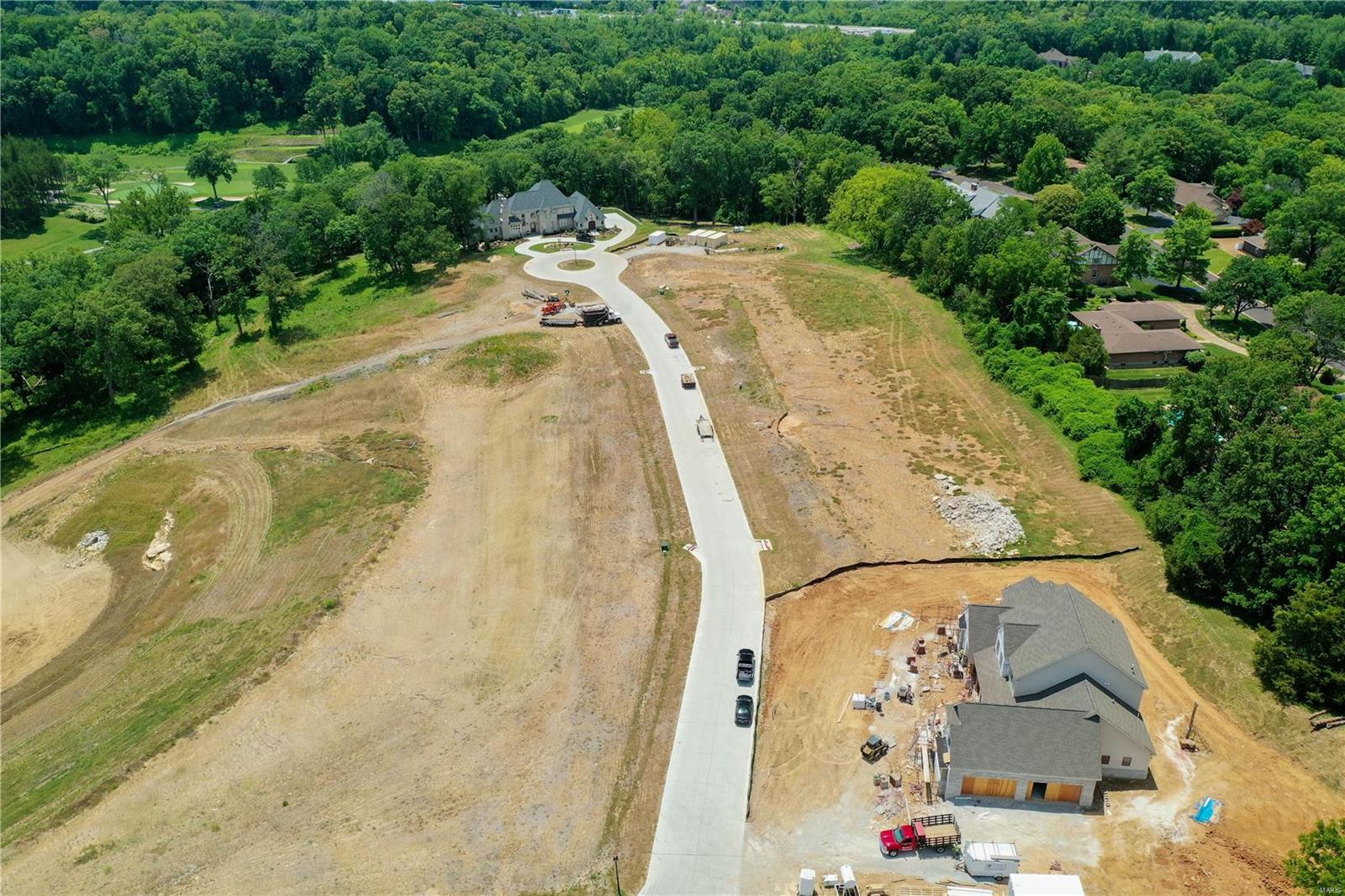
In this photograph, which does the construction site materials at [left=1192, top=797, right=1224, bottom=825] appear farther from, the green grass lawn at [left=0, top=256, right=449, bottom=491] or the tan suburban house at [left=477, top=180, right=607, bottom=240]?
the tan suburban house at [left=477, top=180, right=607, bottom=240]

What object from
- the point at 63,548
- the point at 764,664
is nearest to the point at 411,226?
the point at 63,548

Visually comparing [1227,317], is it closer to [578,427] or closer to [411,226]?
[578,427]

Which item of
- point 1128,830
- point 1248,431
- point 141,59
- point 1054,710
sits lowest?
point 1128,830

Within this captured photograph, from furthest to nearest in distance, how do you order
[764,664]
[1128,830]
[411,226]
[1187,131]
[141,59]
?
[141,59], [1187,131], [411,226], [764,664], [1128,830]

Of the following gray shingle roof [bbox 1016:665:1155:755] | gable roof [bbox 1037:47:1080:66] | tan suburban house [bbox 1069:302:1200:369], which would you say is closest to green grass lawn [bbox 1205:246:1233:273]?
tan suburban house [bbox 1069:302:1200:369]

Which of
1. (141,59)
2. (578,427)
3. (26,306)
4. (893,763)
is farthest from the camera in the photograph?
(141,59)

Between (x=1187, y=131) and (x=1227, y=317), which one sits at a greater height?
(x=1187, y=131)

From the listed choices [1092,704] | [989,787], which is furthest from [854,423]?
[989,787]

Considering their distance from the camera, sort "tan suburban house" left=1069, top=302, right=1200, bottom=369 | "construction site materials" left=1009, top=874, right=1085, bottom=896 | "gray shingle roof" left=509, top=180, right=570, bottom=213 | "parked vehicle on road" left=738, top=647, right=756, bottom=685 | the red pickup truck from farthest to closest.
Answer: "gray shingle roof" left=509, top=180, right=570, bottom=213, "tan suburban house" left=1069, top=302, right=1200, bottom=369, "parked vehicle on road" left=738, top=647, right=756, bottom=685, the red pickup truck, "construction site materials" left=1009, top=874, right=1085, bottom=896
